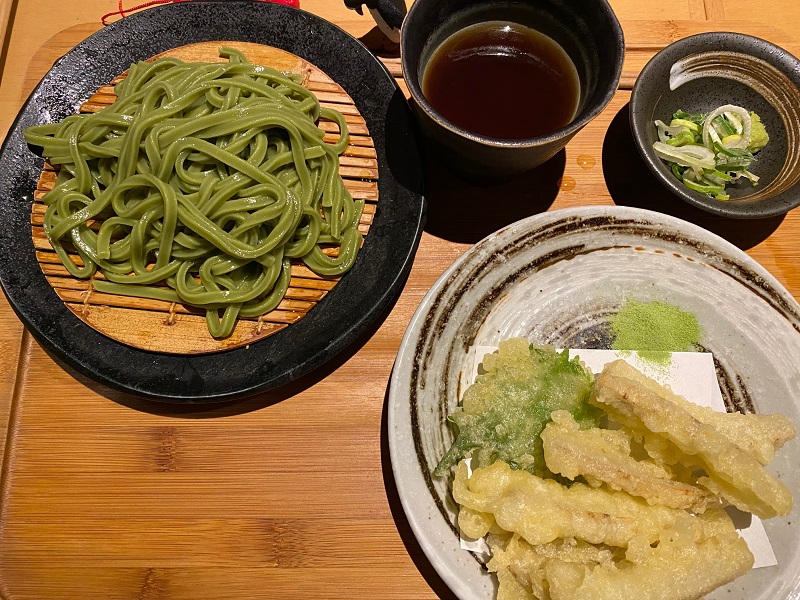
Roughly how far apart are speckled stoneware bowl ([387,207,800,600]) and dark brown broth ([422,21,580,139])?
16.7 inches

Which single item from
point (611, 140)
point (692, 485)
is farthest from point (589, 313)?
point (611, 140)

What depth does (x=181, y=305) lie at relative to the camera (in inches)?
82.0

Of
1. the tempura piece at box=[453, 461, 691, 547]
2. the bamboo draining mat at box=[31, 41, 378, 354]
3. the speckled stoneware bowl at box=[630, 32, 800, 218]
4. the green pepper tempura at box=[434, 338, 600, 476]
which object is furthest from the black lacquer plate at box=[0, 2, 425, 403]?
the speckled stoneware bowl at box=[630, 32, 800, 218]

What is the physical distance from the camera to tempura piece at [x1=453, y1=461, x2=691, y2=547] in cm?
157

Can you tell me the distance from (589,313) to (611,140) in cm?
100

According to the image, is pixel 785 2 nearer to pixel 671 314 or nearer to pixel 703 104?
pixel 703 104

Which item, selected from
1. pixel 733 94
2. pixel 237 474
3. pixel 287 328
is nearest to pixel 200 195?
pixel 287 328

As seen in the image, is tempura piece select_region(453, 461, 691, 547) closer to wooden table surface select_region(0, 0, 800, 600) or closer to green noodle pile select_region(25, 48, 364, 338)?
wooden table surface select_region(0, 0, 800, 600)

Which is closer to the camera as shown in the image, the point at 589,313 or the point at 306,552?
the point at 306,552

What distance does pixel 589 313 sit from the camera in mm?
2096

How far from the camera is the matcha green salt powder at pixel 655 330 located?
204 cm

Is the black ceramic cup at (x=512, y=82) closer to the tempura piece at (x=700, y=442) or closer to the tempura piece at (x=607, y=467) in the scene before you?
the tempura piece at (x=700, y=442)

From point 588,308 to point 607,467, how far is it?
700 mm

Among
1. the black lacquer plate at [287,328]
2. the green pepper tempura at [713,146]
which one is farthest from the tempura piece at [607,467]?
the green pepper tempura at [713,146]
